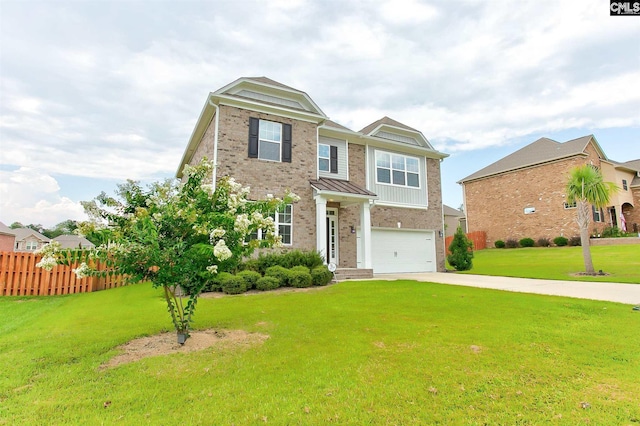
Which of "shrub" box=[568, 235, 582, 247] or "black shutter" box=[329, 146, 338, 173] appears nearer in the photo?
"black shutter" box=[329, 146, 338, 173]

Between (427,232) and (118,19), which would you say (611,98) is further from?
(118,19)

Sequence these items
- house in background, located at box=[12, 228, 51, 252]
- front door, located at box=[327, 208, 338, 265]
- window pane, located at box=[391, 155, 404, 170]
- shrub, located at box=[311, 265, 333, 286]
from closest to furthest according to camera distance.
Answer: shrub, located at box=[311, 265, 333, 286], front door, located at box=[327, 208, 338, 265], window pane, located at box=[391, 155, 404, 170], house in background, located at box=[12, 228, 51, 252]

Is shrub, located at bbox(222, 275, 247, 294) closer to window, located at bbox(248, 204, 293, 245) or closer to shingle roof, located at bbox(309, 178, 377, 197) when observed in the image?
window, located at bbox(248, 204, 293, 245)

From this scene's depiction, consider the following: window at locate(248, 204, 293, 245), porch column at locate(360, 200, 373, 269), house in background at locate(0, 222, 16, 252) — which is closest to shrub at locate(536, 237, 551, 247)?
porch column at locate(360, 200, 373, 269)

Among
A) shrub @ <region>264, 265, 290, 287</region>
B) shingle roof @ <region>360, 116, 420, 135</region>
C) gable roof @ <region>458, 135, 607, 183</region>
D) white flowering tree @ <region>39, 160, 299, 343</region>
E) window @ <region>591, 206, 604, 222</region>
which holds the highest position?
gable roof @ <region>458, 135, 607, 183</region>

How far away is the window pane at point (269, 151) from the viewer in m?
12.7

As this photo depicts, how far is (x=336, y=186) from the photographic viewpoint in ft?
45.0

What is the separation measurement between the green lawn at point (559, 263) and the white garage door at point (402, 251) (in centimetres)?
231

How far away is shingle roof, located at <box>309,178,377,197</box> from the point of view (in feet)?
42.9

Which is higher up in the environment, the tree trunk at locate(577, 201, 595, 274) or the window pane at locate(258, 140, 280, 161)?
the window pane at locate(258, 140, 280, 161)

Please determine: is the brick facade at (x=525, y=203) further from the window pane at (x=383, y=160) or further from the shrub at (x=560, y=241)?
the window pane at (x=383, y=160)

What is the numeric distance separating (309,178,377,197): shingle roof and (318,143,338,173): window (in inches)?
24.8

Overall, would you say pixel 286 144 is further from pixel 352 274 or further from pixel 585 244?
pixel 585 244

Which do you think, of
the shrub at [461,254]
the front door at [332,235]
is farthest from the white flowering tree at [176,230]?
the shrub at [461,254]
